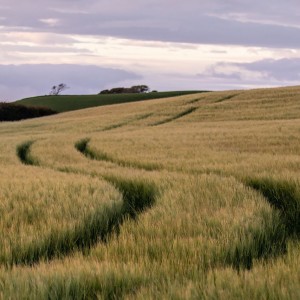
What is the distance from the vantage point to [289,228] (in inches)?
288

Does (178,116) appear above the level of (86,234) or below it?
above

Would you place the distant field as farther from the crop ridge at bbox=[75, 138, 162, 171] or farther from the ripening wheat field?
the ripening wheat field

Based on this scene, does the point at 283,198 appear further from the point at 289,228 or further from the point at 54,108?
the point at 54,108

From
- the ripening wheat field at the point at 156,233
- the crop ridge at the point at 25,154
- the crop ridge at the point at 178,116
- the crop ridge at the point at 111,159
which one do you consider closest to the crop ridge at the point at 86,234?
the ripening wheat field at the point at 156,233

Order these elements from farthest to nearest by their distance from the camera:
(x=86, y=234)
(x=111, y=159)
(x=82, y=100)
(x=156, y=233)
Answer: (x=82, y=100) < (x=111, y=159) < (x=86, y=234) < (x=156, y=233)

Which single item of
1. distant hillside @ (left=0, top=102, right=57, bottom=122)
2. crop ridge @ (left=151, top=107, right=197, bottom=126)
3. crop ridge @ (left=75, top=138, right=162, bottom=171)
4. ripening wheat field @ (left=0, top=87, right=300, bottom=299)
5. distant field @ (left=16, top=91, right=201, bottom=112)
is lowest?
crop ridge @ (left=75, top=138, right=162, bottom=171)

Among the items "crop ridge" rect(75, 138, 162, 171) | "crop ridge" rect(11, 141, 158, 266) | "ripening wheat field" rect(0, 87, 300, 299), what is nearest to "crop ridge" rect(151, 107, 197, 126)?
"crop ridge" rect(75, 138, 162, 171)

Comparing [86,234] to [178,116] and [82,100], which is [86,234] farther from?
[82,100]

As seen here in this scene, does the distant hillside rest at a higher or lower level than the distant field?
lower

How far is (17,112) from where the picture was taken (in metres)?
73.1

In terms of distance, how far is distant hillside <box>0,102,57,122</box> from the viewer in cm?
7269

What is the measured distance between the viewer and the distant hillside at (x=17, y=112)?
7269 cm

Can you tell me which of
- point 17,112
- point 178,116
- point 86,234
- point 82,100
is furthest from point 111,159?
point 82,100

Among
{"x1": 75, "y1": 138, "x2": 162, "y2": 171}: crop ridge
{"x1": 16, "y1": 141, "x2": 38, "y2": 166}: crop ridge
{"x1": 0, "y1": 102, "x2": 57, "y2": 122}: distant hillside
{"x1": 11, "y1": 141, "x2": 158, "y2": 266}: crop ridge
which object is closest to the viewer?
{"x1": 11, "y1": 141, "x2": 158, "y2": 266}: crop ridge
